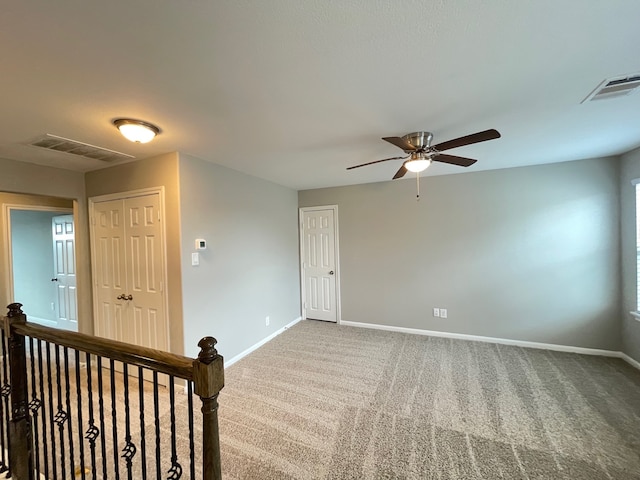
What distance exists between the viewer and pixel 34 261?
475cm

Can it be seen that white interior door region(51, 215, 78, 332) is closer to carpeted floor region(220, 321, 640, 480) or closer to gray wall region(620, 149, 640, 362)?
carpeted floor region(220, 321, 640, 480)

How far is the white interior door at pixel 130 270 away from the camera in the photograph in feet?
Answer: 9.39

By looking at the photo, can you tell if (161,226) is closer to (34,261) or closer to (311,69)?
(311,69)

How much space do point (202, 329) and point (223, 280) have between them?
1.95 feet

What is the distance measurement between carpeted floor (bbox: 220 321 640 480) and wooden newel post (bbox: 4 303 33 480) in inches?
46.4

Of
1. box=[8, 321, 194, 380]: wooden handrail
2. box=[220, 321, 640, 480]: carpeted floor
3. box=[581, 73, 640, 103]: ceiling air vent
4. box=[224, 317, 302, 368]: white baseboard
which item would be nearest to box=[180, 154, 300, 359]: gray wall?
box=[224, 317, 302, 368]: white baseboard

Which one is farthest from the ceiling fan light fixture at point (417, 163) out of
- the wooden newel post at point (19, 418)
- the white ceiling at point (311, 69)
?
the wooden newel post at point (19, 418)

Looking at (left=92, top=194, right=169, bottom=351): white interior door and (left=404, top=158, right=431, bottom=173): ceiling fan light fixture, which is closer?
(left=404, top=158, right=431, bottom=173): ceiling fan light fixture

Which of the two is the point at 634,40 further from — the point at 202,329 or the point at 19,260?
the point at 19,260

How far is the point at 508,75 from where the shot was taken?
154 cm

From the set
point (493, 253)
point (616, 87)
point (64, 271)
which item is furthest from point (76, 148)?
point (493, 253)

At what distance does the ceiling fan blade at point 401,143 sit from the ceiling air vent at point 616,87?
1.16 meters

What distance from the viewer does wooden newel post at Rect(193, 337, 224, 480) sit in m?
1.01

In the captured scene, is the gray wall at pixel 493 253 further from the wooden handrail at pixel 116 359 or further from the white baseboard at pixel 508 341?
the wooden handrail at pixel 116 359
